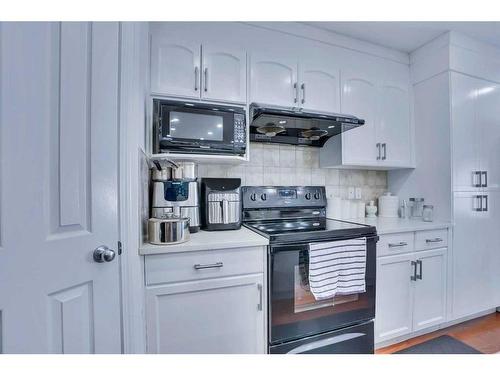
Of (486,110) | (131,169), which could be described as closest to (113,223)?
(131,169)

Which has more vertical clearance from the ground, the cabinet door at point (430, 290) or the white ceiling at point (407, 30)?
the white ceiling at point (407, 30)

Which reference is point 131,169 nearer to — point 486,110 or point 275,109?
point 275,109

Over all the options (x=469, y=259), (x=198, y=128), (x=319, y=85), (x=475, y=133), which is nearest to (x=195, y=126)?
(x=198, y=128)

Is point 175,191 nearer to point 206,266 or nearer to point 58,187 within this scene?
point 206,266

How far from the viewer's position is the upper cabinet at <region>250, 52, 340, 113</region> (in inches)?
60.7

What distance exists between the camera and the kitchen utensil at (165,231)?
1.08 m

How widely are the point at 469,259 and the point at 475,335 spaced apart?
21.6 inches

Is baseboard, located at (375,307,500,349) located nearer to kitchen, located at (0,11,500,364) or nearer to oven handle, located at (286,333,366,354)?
kitchen, located at (0,11,500,364)

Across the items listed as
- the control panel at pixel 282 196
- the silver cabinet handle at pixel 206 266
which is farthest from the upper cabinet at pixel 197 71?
the silver cabinet handle at pixel 206 266

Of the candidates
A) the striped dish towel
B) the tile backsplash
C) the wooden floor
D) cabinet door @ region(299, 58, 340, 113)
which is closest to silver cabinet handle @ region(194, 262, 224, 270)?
the striped dish towel

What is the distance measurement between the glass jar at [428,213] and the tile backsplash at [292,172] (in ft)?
1.34

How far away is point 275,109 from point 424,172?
145 centimetres

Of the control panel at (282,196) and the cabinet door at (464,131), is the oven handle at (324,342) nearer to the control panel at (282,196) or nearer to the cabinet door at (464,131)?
the control panel at (282,196)
